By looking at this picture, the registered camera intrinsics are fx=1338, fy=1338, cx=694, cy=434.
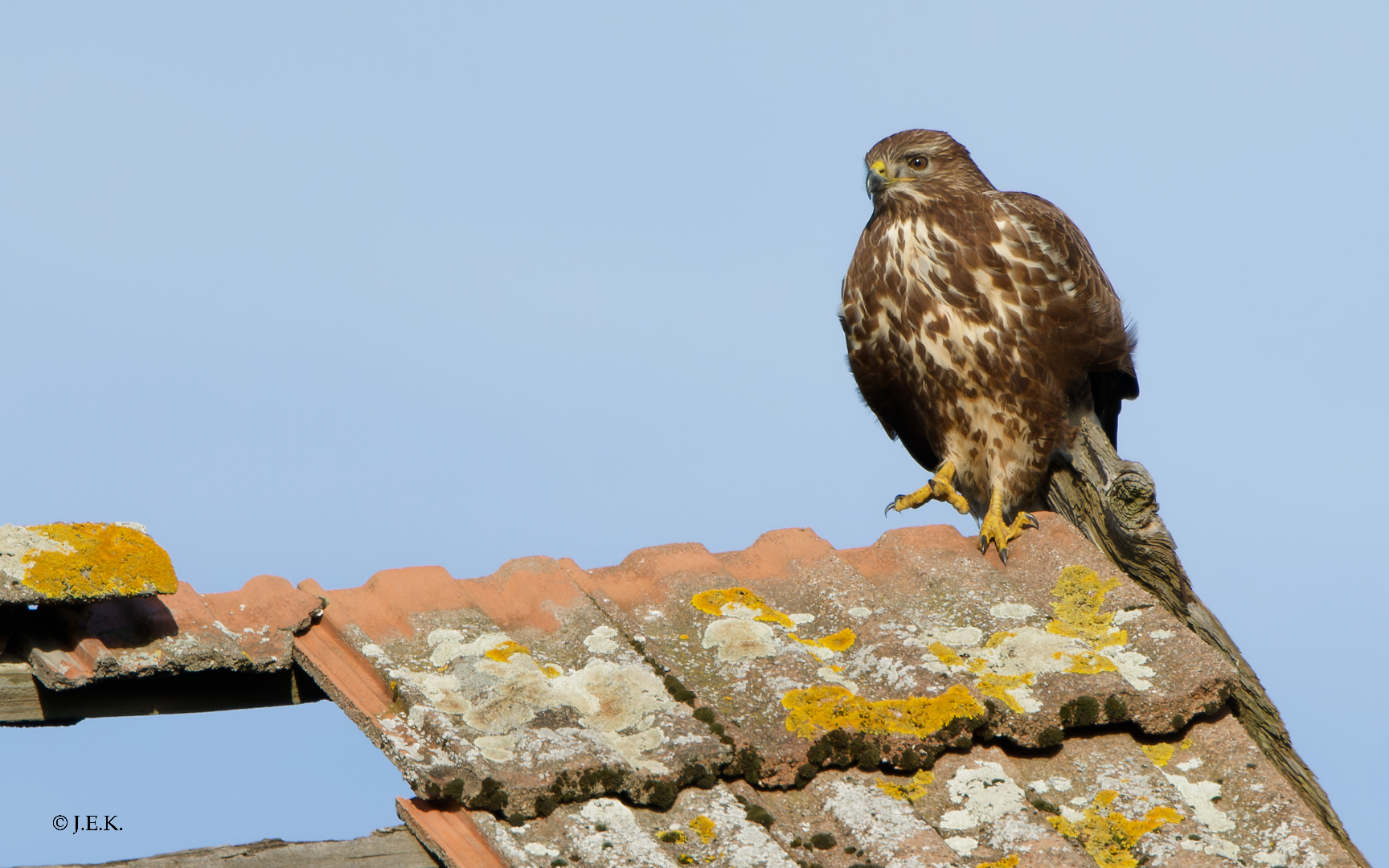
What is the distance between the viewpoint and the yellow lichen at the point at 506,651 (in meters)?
2.98

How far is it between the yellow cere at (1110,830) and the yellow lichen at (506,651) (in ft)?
3.92

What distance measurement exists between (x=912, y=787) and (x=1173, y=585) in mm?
1196

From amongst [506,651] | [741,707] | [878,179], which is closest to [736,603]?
[741,707]

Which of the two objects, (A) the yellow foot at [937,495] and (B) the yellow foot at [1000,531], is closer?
(B) the yellow foot at [1000,531]

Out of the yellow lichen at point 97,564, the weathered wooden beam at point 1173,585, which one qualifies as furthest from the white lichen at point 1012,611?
the yellow lichen at point 97,564

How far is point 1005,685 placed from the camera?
10.1 feet

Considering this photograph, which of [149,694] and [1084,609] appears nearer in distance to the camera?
[149,694]

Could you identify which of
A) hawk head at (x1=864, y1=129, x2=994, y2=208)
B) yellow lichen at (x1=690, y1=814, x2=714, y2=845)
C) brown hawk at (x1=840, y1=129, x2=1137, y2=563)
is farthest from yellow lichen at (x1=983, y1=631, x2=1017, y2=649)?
hawk head at (x1=864, y1=129, x2=994, y2=208)

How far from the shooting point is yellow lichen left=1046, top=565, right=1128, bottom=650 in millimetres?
3320

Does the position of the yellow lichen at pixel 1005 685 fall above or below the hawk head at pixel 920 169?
below

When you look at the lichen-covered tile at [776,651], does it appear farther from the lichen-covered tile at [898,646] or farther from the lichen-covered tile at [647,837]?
the lichen-covered tile at [647,837]

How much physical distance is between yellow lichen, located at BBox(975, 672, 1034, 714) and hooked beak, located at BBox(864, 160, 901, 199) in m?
2.70

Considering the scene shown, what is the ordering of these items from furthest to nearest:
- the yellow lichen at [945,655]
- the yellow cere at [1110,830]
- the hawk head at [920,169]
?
the hawk head at [920,169]
the yellow lichen at [945,655]
the yellow cere at [1110,830]

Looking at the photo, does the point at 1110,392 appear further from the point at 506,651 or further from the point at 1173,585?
the point at 506,651
